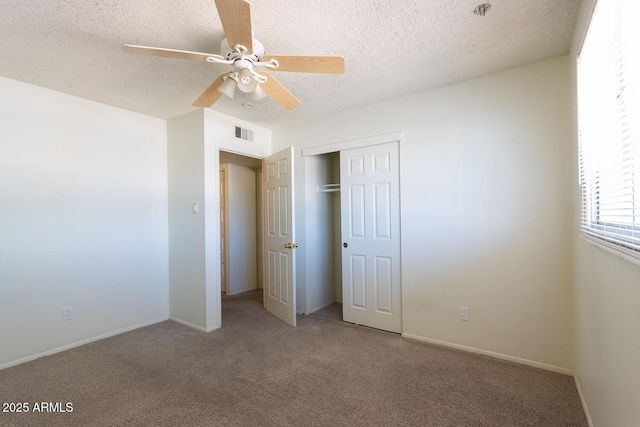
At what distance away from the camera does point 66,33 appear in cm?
187

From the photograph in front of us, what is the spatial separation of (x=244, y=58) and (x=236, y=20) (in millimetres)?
318

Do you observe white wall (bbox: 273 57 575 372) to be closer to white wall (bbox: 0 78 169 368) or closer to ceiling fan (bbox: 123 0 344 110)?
ceiling fan (bbox: 123 0 344 110)

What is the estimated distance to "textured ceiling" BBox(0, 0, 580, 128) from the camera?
168cm

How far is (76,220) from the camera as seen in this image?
283 cm

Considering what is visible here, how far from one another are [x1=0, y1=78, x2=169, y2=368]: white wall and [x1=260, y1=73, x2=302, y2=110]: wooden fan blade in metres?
2.09

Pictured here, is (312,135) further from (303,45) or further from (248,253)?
(248,253)

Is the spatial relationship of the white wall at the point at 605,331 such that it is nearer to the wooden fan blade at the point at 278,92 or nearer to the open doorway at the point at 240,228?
the wooden fan blade at the point at 278,92

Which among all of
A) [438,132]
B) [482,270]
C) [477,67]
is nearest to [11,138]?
[438,132]

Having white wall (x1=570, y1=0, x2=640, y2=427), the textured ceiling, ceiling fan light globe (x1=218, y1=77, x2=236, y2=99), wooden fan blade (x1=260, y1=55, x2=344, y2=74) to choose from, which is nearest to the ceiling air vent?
the textured ceiling

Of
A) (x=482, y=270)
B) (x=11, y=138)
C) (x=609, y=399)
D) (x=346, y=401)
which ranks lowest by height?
(x=346, y=401)

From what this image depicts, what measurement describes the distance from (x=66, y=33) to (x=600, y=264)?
333 centimetres

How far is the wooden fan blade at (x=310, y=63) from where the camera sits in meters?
1.67

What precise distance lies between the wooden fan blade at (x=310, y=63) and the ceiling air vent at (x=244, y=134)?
1.92 meters

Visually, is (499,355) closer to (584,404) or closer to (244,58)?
(584,404)
